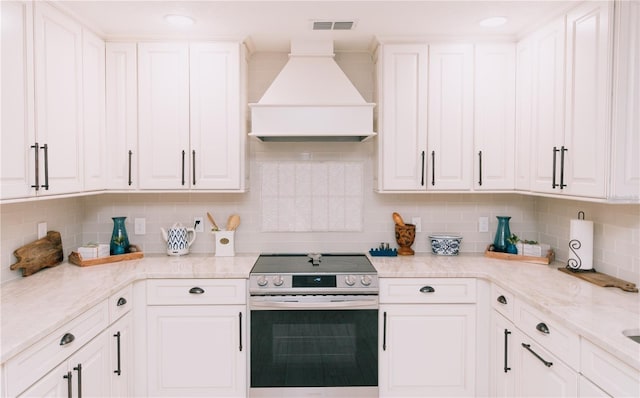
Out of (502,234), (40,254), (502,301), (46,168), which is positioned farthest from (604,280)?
(40,254)

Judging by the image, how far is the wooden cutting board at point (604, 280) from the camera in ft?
7.30

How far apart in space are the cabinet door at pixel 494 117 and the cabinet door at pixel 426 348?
900 mm

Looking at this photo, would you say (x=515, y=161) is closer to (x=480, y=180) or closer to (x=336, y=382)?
(x=480, y=180)

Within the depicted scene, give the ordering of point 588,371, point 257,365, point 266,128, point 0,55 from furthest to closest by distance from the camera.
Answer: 1. point 266,128
2. point 257,365
3. point 0,55
4. point 588,371

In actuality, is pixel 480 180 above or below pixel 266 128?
below

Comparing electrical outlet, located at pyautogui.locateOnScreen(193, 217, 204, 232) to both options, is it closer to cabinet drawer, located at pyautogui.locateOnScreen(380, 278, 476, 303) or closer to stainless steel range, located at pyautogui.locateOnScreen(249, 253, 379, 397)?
Answer: stainless steel range, located at pyautogui.locateOnScreen(249, 253, 379, 397)

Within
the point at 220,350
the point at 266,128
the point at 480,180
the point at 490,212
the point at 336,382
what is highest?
the point at 266,128

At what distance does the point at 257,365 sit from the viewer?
2.69 m

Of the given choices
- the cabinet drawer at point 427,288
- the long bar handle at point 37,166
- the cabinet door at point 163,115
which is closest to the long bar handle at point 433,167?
the cabinet drawer at point 427,288

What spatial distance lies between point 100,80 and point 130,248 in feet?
3.78

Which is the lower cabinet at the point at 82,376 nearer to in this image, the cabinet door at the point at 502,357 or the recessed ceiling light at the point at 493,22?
the cabinet door at the point at 502,357

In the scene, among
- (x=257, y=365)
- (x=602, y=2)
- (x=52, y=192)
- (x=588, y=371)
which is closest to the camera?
(x=588, y=371)

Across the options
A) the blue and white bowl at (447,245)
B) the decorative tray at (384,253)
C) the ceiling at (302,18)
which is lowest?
the decorative tray at (384,253)

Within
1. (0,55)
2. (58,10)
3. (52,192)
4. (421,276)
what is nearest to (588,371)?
(421,276)
